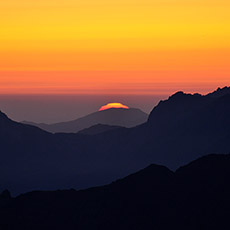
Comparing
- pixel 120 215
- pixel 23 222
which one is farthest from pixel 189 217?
pixel 23 222

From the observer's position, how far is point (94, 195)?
157 metres

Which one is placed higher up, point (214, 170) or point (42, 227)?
point (214, 170)

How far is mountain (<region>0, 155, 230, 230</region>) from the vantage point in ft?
468

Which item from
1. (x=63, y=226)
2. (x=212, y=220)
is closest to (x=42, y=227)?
(x=63, y=226)

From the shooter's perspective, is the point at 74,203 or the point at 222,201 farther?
the point at 74,203

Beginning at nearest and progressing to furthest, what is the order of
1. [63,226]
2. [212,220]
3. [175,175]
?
1. [212,220]
2. [63,226]
3. [175,175]

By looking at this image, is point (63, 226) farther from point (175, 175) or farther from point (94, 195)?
point (175, 175)

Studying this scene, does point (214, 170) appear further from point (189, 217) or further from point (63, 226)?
point (63, 226)

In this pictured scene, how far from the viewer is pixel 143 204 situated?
491 ft

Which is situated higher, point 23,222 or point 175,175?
point 175,175

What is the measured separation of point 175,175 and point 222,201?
17131mm

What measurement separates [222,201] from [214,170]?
11124mm

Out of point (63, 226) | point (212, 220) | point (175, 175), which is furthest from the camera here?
point (175, 175)

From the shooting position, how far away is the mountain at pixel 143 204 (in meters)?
143
